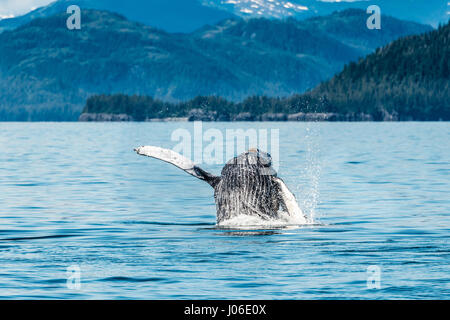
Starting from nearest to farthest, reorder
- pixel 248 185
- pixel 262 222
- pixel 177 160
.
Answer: pixel 248 185 < pixel 177 160 < pixel 262 222

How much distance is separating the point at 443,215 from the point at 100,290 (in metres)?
16.5

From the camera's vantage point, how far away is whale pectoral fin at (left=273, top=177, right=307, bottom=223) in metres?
24.0

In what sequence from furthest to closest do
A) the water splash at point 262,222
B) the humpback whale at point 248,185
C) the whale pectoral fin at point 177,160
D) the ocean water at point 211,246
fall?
the water splash at point 262,222 < the whale pectoral fin at point 177,160 < the humpback whale at point 248,185 < the ocean water at point 211,246

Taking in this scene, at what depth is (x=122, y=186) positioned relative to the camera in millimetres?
48094

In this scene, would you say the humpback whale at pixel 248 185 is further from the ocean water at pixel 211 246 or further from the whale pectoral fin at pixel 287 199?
the ocean water at pixel 211 246

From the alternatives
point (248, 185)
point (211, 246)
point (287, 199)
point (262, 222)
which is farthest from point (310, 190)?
point (211, 246)

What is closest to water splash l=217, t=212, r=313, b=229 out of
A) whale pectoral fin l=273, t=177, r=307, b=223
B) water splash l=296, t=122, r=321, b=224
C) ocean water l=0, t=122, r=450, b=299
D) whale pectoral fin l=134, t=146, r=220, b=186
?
ocean water l=0, t=122, r=450, b=299

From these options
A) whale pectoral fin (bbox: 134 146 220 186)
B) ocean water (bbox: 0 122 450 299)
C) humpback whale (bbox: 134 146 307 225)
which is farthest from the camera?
whale pectoral fin (bbox: 134 146 220 186)

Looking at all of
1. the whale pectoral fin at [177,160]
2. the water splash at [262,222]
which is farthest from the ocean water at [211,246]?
the whale pectoral fin at [177,160]

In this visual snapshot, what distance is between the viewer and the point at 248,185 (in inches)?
943

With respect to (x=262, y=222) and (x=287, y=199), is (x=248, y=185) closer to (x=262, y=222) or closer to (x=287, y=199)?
(x=287, y=199)

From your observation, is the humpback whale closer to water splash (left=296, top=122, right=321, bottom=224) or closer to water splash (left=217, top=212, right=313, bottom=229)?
water splash (left=217, top=212, right=313, bottom=229)

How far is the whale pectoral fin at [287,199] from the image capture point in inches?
947

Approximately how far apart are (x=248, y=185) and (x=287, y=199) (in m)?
1.17
